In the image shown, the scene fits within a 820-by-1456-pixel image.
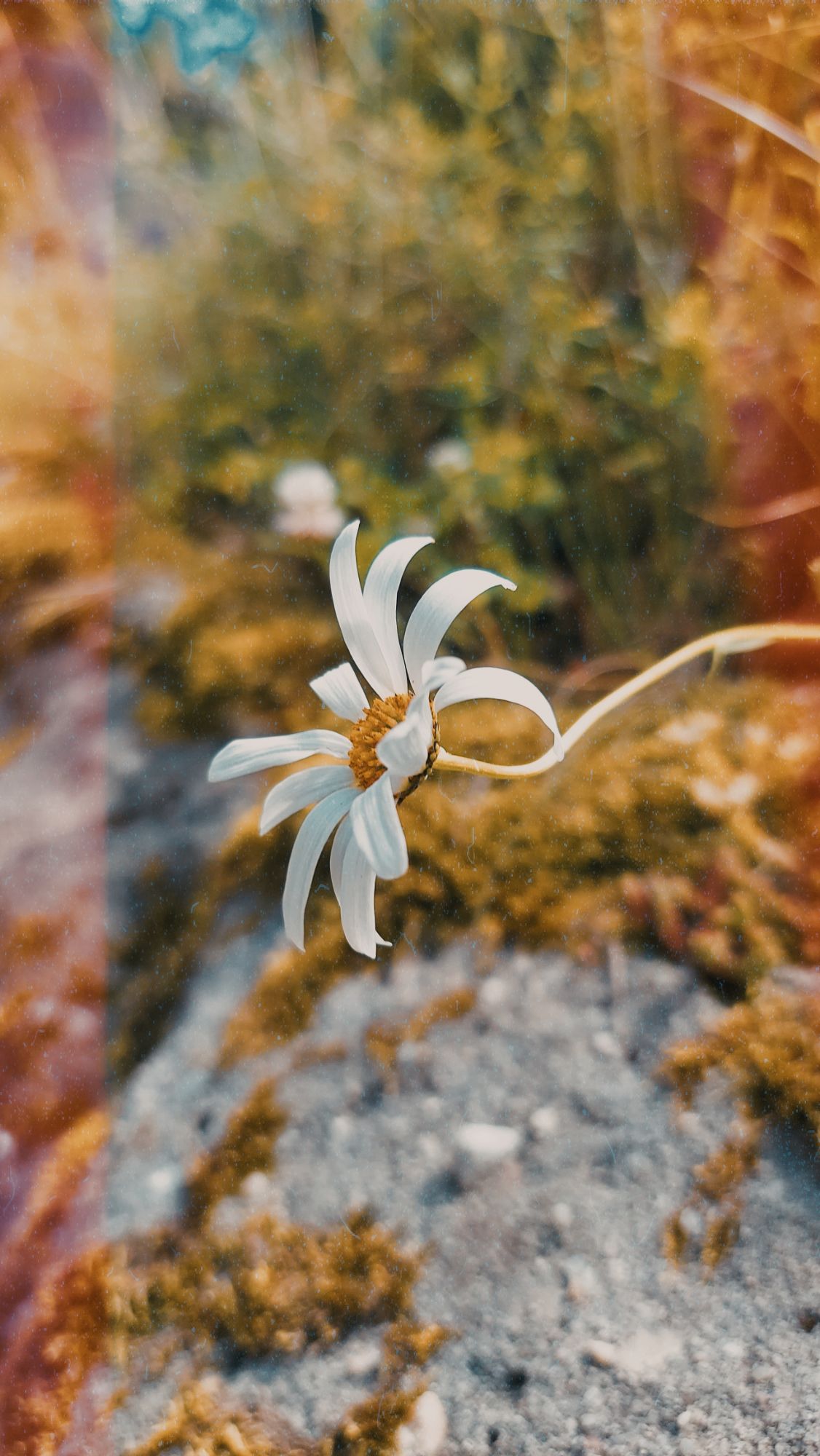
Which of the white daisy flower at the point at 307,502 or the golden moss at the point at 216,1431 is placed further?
the white daisy flower at the point at 307,502

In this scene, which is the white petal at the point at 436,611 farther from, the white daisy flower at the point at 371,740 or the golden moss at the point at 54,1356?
the golden moss at the point at 54,1356

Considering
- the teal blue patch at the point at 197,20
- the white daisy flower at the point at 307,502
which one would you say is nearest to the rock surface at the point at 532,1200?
the white daisy flower at the point at 307,502

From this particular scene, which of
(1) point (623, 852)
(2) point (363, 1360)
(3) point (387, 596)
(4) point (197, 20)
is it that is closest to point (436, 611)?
(3) point (387, 596)

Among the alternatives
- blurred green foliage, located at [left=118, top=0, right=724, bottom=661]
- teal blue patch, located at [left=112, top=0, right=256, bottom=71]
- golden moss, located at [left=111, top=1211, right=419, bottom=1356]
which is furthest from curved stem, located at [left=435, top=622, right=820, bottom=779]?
teal blue patch, located at [left=112, top=0, right=256, bottom=71]

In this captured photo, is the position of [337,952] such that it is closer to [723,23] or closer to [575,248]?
[575,248]

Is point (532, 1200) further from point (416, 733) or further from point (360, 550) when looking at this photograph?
point (360, 550)

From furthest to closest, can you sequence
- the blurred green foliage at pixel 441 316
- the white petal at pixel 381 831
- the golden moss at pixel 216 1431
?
the blurred green foliage at pixel 441 316, the golden moss at pixel 216 1431, the white petal at pixel 381 831

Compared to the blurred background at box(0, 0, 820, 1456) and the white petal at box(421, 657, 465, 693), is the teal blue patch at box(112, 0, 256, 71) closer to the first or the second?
the blurred background at box(0, 0, 820, 1456)
